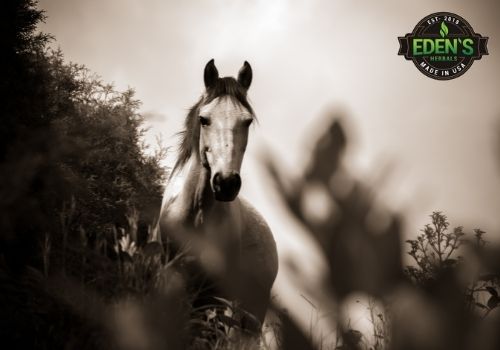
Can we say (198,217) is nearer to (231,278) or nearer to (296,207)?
(231,278)

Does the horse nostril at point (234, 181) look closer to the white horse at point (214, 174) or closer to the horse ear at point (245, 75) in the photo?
the white horse at point (214, 174)

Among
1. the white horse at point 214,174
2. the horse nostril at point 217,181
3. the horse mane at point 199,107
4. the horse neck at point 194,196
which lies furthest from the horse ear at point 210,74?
the horse nostril at point 217,181

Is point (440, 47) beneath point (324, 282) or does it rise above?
above

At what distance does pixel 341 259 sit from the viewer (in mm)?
667

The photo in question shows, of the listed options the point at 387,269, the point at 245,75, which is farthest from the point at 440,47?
the point at 387,269

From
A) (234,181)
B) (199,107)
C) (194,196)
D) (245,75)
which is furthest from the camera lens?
(245,75)

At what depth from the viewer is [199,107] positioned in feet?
16.1

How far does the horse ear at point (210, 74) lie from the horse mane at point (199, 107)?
18cm

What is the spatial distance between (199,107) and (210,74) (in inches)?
19.3

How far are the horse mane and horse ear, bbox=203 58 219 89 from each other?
0.60 feet

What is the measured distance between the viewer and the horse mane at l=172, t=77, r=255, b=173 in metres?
4.68

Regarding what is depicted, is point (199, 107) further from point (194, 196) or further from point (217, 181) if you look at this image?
point (217, 181)

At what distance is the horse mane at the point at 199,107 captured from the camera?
4.68m

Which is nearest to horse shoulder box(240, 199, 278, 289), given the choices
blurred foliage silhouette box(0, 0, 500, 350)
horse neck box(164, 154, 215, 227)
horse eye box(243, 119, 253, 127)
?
horse neck box(164, 154, 215, 227)
